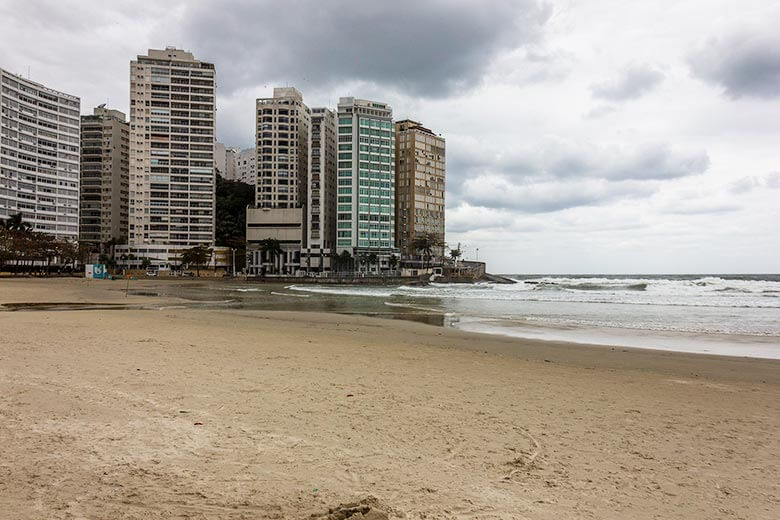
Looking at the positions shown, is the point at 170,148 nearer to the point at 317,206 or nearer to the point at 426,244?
the point at 317,206

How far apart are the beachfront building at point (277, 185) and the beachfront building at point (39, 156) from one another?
45.6 meters

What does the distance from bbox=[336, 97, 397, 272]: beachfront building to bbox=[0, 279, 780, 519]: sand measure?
106 metres

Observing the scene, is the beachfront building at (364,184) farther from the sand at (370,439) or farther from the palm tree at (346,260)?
the sand at (370,439)

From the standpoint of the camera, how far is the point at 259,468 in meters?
4.20

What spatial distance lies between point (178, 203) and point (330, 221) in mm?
41276

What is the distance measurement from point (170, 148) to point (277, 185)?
99.1ft

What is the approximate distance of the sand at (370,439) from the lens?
3695mm

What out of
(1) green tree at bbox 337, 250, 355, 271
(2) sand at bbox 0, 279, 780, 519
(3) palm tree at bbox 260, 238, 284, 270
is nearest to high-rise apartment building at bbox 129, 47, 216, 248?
(3) palm tree at bbox 260, 238, 284, 270

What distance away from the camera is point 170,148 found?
412ft

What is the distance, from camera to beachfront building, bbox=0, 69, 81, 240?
110 metres

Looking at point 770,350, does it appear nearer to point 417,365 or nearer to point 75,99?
point 417,365

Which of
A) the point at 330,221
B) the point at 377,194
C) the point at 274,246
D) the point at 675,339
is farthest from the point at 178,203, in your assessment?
the point at 675,339

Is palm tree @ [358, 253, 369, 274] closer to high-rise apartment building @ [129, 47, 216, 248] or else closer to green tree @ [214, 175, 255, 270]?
green tree @ [214, 175, 255, 270]

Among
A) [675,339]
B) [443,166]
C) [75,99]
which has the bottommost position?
[675,339]
